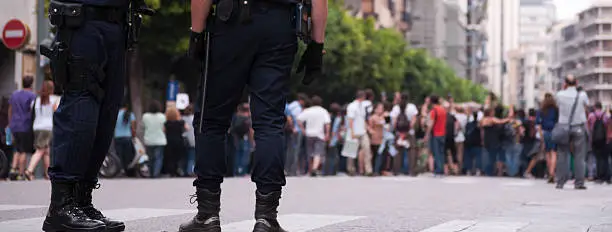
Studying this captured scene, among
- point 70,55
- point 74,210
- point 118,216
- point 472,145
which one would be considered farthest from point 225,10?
point 472,145

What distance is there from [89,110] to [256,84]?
2.96 ft

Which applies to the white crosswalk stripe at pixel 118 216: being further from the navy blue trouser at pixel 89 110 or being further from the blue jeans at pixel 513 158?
the blue jeans at pixel 513 158

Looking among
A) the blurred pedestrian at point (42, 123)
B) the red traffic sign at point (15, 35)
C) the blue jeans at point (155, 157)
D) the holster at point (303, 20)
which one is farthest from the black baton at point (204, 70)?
the blue jeans at point (155, 157)

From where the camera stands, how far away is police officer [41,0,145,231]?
620 centimetres

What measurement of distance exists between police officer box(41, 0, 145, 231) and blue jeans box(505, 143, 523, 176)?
2094 centimetres

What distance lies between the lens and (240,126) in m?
23.0

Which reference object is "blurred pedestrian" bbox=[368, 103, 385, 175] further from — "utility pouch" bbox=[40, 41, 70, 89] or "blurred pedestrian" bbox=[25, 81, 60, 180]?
"utility pouch" bbox=[40, 41, 70, 89]

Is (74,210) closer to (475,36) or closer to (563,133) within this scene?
(563,133)

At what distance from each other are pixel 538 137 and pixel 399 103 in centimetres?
343

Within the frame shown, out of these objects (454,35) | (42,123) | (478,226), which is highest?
(454,35)

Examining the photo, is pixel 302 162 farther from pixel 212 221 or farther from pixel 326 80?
pixel 326 80

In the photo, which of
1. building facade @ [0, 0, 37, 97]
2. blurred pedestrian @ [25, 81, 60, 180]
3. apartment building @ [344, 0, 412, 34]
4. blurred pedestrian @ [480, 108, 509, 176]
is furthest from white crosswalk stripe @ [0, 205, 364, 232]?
apartment building @ [344, 0, 412, 34]

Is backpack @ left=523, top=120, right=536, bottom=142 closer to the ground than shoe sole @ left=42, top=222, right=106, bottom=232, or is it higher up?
higher up

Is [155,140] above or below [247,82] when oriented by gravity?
below
